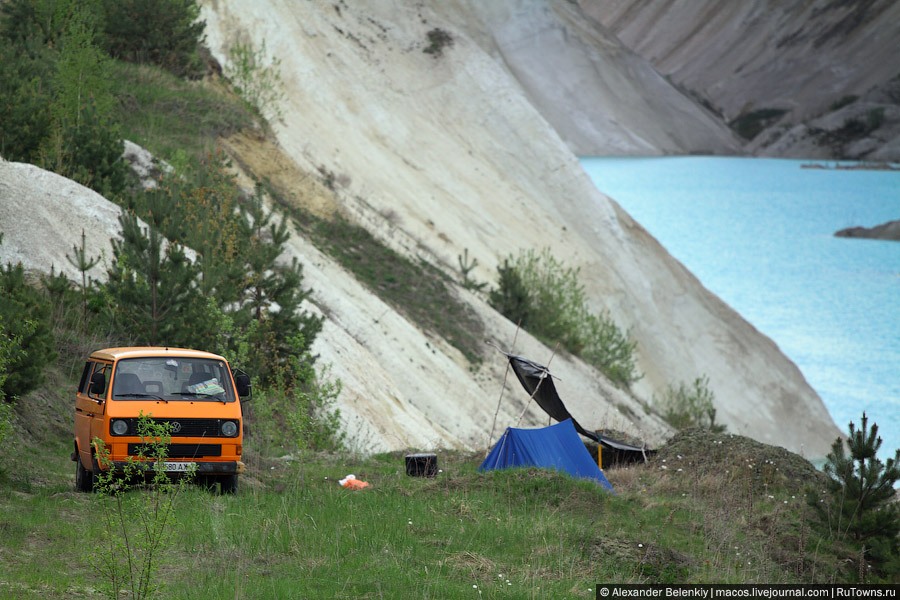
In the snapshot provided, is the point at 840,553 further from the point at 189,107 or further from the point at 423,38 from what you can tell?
the point at 423,38

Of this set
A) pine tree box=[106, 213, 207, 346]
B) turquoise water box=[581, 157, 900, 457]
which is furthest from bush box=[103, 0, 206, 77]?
turquoise water box=[581, 157, 900, 457]

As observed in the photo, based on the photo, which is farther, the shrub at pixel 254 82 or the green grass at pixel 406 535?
the shrub at pixel 254 82

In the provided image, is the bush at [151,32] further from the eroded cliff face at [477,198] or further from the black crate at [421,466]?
the black crate at [421,466]

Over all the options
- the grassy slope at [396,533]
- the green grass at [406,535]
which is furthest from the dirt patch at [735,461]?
the green grass at [406,535]

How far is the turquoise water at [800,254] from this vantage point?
5528 cm

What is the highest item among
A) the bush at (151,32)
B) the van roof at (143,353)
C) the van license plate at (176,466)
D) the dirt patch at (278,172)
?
the bush at (151,32)

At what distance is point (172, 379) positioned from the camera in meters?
11.5

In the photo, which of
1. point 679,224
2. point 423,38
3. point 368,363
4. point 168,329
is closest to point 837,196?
point 679,224

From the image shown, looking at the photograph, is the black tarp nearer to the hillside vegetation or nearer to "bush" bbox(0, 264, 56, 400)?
the hillside vegetation

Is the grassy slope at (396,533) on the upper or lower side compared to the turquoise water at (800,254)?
lower

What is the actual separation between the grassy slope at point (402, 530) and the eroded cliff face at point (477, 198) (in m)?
11.6

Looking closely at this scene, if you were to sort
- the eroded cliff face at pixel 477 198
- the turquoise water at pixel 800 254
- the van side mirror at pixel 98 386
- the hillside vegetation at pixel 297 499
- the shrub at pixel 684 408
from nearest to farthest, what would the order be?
the hillside vegetation at pixel 297 499 < the van side mirror at pixel 98 386 < the eroded cliff face at pixel 477 198 < the shrub at pixel 684 408 < the turquoise water at pixel 800 254

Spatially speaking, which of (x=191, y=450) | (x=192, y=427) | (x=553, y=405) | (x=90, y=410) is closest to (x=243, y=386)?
(x=192, y=427)

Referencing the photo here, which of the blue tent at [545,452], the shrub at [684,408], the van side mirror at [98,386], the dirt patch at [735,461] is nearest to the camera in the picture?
the van side mirror at [98,386]
